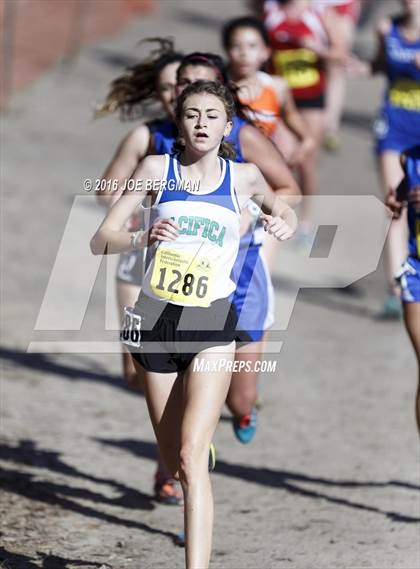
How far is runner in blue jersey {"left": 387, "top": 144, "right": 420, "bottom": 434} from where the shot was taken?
6.12 m

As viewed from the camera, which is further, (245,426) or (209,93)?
(245,426)

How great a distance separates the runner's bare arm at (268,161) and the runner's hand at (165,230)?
107cm

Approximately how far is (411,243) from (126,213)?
170 cm

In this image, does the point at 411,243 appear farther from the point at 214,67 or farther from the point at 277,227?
the point at 277,227

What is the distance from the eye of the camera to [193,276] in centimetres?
493

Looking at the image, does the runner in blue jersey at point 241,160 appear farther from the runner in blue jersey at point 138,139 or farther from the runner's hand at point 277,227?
the runner's hand at point 277,227


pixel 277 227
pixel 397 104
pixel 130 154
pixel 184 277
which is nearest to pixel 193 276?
pixel 184 277

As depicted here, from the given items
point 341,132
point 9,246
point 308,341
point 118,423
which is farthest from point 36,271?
point 341,132

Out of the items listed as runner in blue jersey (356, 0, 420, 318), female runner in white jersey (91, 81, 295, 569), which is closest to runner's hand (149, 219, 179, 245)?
female runner in white jersey (91, 81, 295, 569)

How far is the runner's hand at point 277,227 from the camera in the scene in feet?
16.5

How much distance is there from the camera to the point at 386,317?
10609 millimetres

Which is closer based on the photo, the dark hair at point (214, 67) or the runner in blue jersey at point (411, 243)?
the dark hair at point (214, 67)

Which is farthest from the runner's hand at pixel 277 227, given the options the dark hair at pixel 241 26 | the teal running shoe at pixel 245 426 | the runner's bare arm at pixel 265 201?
the dark hair at pixel 241 26

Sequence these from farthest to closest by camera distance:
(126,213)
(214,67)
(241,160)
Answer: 1. (214,67)
2. (241,160)
3. (126,213)
